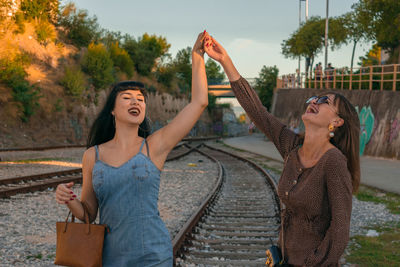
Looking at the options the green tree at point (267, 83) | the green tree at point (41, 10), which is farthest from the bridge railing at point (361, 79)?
the green tree at point (41, 10)

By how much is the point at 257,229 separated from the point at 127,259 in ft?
17.9

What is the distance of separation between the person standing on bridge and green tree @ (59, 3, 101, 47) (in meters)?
42.5

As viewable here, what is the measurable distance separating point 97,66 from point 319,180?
126ft

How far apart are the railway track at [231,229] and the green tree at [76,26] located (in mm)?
34498

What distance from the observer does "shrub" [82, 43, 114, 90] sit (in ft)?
128

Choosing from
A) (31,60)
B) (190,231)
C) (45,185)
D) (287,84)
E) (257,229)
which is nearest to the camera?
(190,231)

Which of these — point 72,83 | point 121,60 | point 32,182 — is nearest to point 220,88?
point 121,60

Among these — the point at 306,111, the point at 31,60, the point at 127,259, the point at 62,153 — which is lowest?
the point at 62,153

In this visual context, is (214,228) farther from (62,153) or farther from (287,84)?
(287,84)

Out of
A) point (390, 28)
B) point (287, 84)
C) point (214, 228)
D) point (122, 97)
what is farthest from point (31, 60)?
point (122, 97)

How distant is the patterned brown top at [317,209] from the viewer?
87.3 inches

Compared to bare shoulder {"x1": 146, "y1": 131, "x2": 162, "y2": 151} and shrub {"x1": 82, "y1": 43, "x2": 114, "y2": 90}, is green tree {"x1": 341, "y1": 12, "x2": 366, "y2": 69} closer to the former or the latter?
shrub {"x1": 82, "y1": 43, "x2": 114, "y2": 90}

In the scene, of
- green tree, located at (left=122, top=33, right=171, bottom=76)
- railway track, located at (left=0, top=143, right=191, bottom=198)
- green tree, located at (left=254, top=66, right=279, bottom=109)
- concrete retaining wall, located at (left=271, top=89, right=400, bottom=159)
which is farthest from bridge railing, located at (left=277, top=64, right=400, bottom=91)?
green tree, located at (left=122, top=33, right=171, bottom=76)

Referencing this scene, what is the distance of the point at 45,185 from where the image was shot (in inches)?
443
